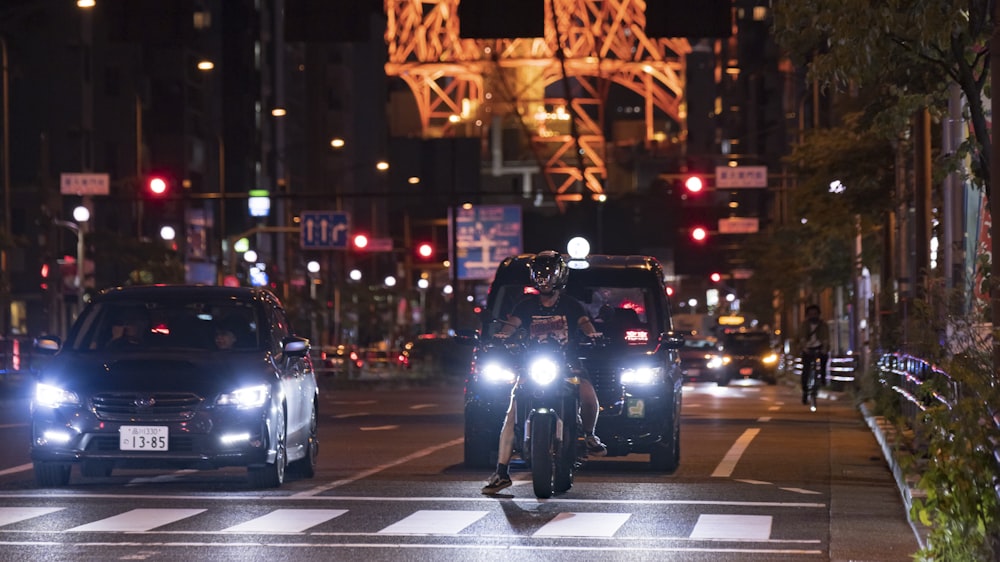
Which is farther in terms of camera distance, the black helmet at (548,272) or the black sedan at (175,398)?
the black sedan at (175,398)

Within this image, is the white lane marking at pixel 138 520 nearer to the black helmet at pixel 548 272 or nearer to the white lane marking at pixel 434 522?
the white lane marking at pixel 434 522

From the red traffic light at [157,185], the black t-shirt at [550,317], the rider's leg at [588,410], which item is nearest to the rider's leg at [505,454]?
the black t-shirt at [550,317]

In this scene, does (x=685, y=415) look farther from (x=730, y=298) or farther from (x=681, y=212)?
(x=730, y=298)

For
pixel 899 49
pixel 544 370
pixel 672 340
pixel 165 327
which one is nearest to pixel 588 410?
pixel 544 370

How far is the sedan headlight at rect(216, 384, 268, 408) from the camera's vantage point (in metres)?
14.8

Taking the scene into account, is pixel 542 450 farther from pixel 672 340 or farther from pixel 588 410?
pixel 672 340

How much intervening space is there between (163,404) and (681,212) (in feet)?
271

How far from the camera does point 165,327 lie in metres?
16.0

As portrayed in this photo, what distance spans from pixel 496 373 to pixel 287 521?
5008mm

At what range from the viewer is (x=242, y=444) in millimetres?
14750

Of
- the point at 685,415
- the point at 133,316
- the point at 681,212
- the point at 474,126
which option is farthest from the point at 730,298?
the point at 133,316

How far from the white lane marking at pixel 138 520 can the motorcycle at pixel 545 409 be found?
7.73 feet

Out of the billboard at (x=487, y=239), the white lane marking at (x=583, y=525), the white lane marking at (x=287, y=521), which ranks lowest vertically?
the white lane marking at (x=583, y=525)

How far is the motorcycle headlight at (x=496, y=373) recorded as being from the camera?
1733 centimetres
